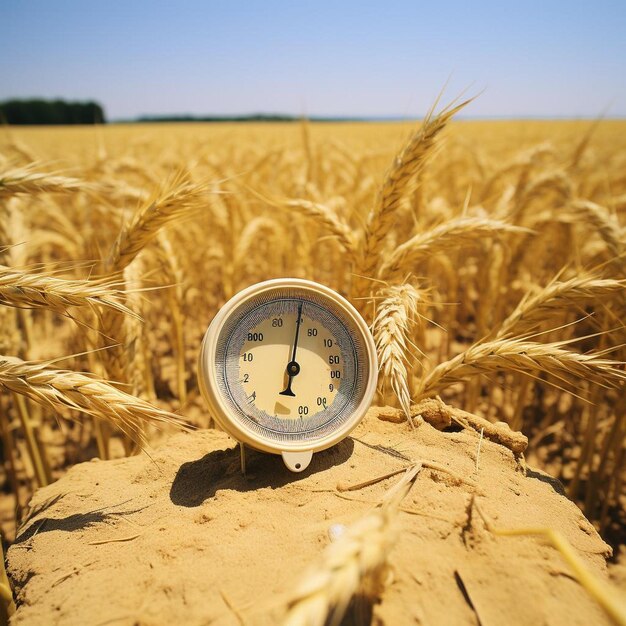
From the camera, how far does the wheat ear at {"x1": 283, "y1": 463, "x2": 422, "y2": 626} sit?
603 mm

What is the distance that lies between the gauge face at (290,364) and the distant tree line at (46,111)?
5957 centimetres

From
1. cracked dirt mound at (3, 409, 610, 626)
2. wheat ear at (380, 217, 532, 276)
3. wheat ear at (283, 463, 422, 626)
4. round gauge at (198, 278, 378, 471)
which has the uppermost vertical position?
wheat ear at (380, 217, 532, 276)

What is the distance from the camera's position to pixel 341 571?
0.67 meters

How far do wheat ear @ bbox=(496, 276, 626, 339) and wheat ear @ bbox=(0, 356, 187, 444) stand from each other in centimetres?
126

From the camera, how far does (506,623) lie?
91 cm

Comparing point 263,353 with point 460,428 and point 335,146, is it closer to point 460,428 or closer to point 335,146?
point 460,428

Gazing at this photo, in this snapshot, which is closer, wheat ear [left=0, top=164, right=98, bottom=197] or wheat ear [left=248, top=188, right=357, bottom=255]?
wheat ear [left=0, top=164, right=98, bottom=197]

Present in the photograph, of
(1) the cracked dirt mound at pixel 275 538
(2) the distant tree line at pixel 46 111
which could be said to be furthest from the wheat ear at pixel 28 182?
(2) the distant tree line at pixel 46 111

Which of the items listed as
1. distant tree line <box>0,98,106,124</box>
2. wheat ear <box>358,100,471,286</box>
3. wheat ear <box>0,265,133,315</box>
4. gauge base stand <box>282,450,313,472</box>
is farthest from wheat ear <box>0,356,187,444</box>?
distant tree line <box>0,98,106,124</box>

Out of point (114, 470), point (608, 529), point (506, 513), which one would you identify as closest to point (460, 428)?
point (506, 513)

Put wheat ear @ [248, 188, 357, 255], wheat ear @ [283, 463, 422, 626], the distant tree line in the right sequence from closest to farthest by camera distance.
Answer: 1. wheat ear @ [283, 463, 422, 626]
2. wheat ear @ [248, 188, 357, 255]
3. the distant tree line

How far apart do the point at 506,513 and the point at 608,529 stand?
5.86 feet

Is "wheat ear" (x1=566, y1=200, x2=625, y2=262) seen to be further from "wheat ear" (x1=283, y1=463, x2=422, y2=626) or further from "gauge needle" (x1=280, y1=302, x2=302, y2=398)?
"wheat ear" (x1=283, y1=463, x2=422, y2=626)

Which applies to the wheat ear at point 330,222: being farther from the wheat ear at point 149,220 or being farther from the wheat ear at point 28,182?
the wheat ear at point 28,182
